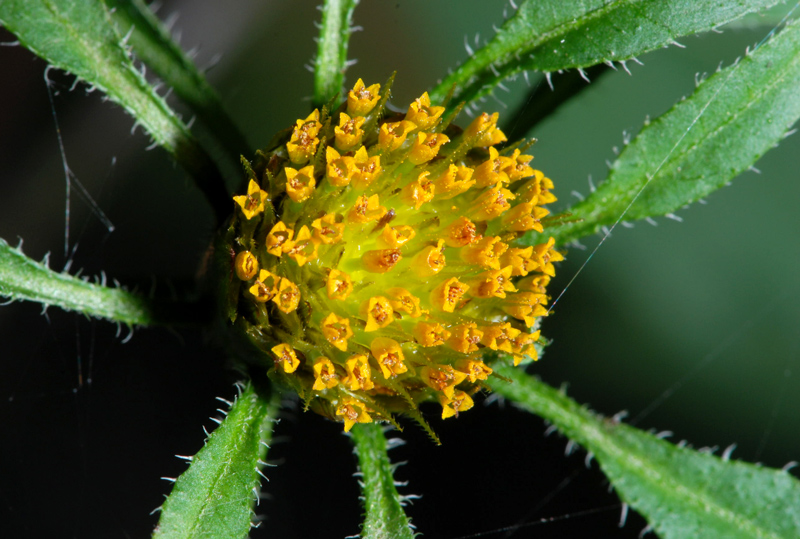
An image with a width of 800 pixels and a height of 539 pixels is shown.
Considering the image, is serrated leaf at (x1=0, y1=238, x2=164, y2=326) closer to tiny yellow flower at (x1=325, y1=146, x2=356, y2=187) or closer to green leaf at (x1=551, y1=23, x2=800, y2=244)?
A: tiny yellow flower at (x1=325, y1=146, x2=356, y2=187)

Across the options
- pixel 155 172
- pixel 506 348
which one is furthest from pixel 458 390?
pixel 155 172

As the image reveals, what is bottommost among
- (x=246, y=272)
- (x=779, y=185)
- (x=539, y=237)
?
(x=779, y=185)

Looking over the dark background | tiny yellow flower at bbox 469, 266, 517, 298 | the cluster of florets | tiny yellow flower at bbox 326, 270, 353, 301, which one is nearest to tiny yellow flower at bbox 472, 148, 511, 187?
the cluster of florets

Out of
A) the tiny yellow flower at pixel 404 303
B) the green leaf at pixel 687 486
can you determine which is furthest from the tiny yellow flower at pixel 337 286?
the green leaf at pixel 687 486

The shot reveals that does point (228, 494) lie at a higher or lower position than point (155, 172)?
lower

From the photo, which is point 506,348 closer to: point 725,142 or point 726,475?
point 725,142

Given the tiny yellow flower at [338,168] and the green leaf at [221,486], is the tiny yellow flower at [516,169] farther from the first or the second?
the green leaf at [221,486]

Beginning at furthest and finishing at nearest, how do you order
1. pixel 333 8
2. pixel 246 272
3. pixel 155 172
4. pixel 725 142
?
1. pixel 155 172
2. pixel 725 142
3. pixel 333 8
4. pixel 246 272
